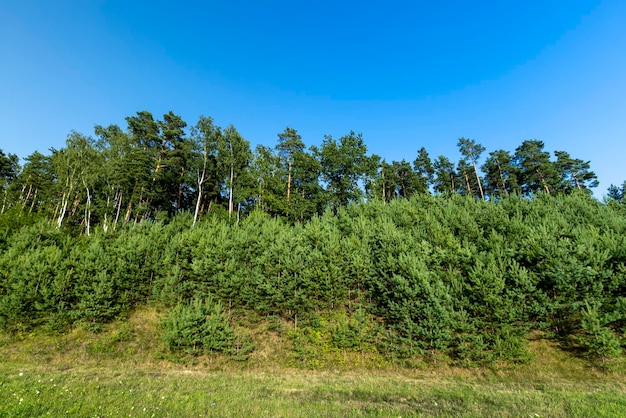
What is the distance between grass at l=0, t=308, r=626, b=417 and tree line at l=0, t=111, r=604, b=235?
13.3 m

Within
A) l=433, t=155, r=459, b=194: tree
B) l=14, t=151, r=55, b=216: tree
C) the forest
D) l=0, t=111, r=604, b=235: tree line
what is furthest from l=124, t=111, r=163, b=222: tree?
l=433, t=155, r=459, b=194: tree

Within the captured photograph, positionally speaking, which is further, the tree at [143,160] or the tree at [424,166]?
the tree at [424,166]

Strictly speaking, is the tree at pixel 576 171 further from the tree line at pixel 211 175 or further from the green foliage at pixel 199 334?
the green foliage at pixel 199 334

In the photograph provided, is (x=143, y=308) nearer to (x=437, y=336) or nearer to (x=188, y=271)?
(x=188, y=271)

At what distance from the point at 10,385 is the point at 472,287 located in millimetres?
13537

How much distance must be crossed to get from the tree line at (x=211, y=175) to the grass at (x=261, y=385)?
525 inches

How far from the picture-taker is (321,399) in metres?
6.38

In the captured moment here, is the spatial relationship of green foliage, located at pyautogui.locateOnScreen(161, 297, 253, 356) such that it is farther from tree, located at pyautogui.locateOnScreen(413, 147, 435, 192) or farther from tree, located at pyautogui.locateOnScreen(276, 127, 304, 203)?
tree, located at pyautogui.locateOnScreen(413, 147, 435, 192)

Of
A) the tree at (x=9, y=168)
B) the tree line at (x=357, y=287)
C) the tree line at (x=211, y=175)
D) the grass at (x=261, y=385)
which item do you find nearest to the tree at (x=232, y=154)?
the tree line at (x=211, y=175)

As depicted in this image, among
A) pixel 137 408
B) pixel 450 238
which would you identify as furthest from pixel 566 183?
pixel 137 408

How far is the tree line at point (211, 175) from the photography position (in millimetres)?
26984

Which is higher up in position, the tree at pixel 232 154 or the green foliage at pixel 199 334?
the tree at pixel 232 154

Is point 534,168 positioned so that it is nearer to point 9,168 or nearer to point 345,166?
point 345,166

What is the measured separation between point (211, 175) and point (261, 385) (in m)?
25.5
